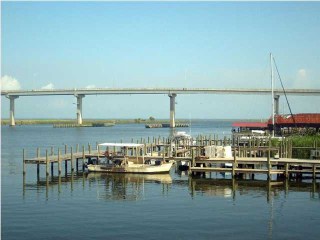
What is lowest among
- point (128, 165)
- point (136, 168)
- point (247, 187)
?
point (247, 187)

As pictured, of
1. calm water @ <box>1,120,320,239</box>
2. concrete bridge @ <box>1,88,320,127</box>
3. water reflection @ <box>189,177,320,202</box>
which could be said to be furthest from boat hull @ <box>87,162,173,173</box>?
concrete bridge @ <box>1,88,320,127</box>

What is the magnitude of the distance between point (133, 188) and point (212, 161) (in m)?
7.85

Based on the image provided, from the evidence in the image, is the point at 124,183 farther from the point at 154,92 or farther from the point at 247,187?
the point at 154,92

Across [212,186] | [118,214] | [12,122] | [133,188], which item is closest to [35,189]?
[133,188]

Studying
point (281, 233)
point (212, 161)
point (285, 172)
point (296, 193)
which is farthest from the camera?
point (212, 161)

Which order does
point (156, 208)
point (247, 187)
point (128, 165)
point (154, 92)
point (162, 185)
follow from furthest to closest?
point (154, 92) < point (128, 165) < point (162, 185) < point (247, 187) < point (156, 208)

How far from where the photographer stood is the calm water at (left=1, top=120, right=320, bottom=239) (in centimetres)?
2194

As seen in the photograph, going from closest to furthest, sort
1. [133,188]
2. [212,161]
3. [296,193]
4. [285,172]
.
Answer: [296,193], [133,188], [285,172], [212,161]

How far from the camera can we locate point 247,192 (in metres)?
31.8

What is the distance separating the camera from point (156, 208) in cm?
2688

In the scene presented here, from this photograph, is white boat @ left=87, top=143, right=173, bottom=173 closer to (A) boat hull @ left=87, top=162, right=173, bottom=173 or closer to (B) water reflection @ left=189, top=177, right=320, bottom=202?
(A) boat hull @ left=87, top=162, right=173, bottom=173

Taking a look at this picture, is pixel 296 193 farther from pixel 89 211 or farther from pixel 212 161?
pixel 89 211

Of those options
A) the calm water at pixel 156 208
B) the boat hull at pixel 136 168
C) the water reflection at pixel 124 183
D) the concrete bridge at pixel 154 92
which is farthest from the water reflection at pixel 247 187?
the concrete bridge at pixel 154 92

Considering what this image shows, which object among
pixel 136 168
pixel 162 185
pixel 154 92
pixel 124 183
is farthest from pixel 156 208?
pixel 154 92
